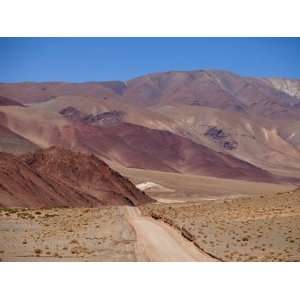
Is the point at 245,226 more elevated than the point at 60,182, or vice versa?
the point at 60,182

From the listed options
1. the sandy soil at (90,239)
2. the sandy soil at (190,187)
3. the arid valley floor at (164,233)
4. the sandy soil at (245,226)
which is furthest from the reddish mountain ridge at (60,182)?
the sandy soil at (190,187)

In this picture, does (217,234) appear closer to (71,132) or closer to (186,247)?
(186,247)

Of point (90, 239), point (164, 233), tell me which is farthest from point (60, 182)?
point (90, 239)

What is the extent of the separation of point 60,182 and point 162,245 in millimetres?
44751

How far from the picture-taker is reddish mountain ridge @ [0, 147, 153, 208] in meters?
60.9

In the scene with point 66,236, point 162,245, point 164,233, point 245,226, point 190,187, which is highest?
point 190,187

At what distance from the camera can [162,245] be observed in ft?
103

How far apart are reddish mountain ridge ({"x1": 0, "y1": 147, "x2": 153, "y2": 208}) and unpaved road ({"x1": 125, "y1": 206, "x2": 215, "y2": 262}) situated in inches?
852

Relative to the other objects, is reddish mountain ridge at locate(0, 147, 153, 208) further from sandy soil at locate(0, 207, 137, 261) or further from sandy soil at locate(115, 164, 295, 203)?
sandy soil at locate(115, 164, 295, 203)

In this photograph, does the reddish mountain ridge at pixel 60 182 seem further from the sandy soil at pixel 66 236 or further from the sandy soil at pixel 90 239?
the sandy soil at pixel 90 239

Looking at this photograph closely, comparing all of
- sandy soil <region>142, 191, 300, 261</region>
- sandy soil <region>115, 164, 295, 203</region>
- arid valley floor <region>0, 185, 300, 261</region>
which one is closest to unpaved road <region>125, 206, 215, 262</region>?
arid valley floor <region>0, 185, 300, 261</region>

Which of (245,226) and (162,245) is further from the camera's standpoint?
(245,226)

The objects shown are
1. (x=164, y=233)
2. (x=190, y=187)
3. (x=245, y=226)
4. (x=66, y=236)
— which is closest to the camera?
(x=66, y=236)

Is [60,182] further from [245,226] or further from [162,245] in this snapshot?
[162,245]
